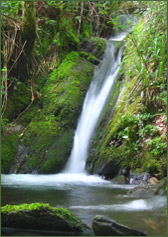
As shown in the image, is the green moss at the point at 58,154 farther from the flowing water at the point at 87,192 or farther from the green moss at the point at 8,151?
the green moss at the point at 8,151

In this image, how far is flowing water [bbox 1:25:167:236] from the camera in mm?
2682

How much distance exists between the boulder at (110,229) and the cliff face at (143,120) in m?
2.16

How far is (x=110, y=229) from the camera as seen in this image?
81.9 inches

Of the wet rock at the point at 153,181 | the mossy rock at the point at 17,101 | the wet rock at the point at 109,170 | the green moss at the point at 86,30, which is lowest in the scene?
the wet rock at the point at 109,170

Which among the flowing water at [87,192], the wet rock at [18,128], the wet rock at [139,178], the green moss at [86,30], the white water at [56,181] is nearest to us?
the flowing water at [87,192]

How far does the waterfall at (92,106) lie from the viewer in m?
5.90

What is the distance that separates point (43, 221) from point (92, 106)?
15.6 ft

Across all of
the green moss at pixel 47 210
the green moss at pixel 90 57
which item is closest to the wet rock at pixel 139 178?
the green moss at pixel 47 210

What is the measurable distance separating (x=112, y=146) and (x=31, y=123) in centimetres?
237

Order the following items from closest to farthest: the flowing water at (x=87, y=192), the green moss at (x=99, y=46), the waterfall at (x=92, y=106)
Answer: the flowing water at (x=87, y=192) < the waterfall at (x=92, y=106) < the green moss at (x=99, y=46)

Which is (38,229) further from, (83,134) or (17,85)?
(17,85)

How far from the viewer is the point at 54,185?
4.43 meters

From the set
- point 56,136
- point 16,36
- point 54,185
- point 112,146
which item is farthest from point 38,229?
point 16,36

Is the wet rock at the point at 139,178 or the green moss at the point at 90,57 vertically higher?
the green moss at the point at 90,57
